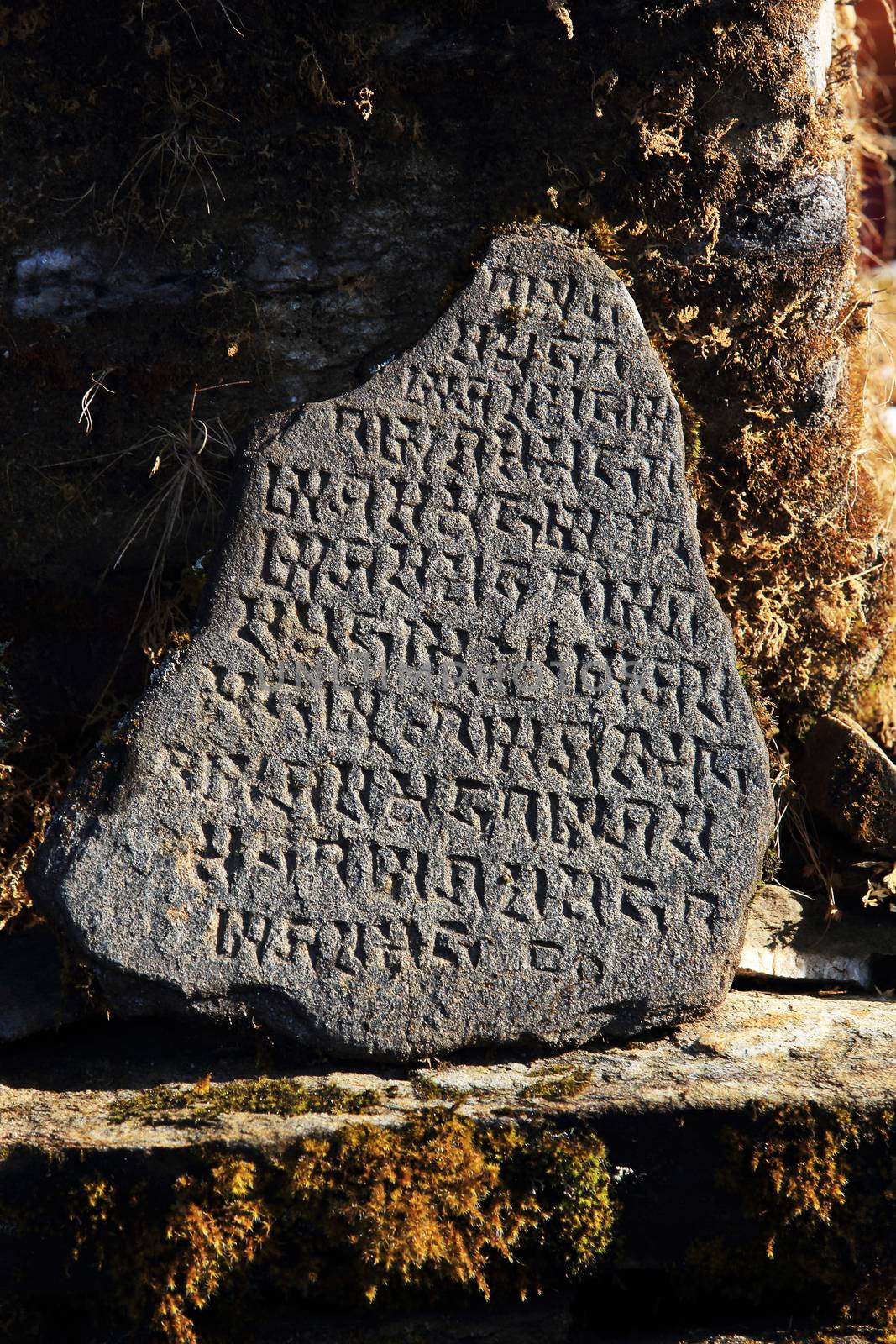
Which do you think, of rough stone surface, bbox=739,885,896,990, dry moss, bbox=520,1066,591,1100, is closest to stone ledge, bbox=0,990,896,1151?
dry moss, bbox=520,1066,591,1100

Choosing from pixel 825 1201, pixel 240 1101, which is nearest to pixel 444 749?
pixel 240 1101

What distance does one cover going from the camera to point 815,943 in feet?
11.5

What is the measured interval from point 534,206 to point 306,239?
67 centimetres

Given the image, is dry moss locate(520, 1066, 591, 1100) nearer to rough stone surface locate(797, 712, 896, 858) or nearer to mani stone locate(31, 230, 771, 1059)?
mani stone locate(31, 230, 771, 1059)

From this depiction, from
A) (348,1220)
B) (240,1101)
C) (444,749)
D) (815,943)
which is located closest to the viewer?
(348,1220)

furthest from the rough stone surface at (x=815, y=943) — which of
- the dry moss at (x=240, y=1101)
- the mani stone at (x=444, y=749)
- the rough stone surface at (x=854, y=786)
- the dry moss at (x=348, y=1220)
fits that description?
the dry moss at (x=240, y=1101)

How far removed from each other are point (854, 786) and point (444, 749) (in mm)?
1407

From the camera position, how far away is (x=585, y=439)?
3164 mm

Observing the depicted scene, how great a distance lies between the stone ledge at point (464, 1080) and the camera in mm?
2646

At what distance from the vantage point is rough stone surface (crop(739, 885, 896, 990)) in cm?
344

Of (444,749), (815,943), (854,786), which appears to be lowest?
(815,943)

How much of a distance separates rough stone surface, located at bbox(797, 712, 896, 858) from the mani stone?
0.74 m

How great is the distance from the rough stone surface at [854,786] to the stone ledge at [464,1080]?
25.2 inches

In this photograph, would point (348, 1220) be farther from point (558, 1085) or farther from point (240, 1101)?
point (558, 1085)
